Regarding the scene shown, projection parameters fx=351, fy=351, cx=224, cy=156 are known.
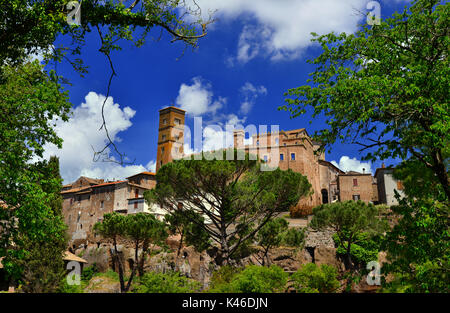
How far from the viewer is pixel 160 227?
29.8 m

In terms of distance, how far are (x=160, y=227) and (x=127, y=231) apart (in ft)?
9.47

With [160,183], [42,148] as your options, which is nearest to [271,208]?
[160,183]

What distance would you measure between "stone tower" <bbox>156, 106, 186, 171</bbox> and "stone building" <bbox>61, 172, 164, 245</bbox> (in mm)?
8126

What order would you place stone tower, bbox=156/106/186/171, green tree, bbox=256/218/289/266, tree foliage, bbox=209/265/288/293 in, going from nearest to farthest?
tree foliage, bbox=209/265/288/293, green tree, bbox=256/218/289/266, stone tower, bbox=156/106/186/171

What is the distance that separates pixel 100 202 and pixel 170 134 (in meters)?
17.7

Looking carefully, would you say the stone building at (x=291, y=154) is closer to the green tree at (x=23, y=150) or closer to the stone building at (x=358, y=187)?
the stone building at (x=358, y=187)

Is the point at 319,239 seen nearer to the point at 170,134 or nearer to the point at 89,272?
the point at 89,272

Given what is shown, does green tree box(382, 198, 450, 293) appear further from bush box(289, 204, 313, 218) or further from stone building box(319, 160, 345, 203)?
stone building box(319, 160, 345, 203)

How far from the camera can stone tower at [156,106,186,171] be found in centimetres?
6212

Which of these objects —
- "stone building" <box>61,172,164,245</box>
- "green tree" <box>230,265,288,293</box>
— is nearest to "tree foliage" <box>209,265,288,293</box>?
"green tree" <box>230,265,288,293</box>

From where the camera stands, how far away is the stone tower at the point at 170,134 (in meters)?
62.1

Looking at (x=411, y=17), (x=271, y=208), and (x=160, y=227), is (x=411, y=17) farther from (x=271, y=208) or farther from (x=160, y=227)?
(x=160, y=227)

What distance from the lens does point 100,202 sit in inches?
1987

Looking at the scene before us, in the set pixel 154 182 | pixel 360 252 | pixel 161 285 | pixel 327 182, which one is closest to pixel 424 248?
pixel 161 285
